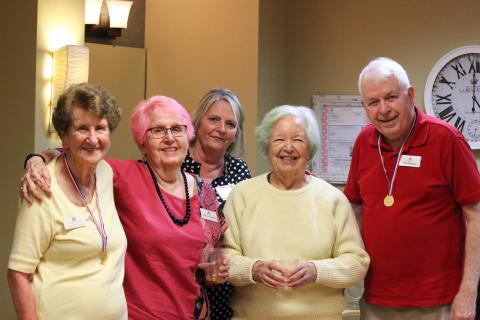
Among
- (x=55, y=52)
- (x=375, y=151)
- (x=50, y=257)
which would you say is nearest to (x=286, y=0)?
(x=55, y=52)

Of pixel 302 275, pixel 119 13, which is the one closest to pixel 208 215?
pixel 302 275

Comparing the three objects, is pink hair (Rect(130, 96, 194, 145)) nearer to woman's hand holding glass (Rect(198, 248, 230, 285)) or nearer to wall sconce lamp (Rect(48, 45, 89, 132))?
woman's hand holding glass (Rect(198, 248, 230, 285))

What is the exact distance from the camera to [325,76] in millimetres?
5383

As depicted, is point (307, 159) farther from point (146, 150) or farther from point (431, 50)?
point (431, 50)

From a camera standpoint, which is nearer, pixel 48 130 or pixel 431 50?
pixel 48 130

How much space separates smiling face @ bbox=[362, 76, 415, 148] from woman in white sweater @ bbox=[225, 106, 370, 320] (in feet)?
0.86

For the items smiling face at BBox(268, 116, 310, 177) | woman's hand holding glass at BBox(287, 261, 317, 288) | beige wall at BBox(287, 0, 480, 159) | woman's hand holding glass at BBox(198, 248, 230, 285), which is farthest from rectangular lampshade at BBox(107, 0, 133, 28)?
woman's hand holding glass at BBox(287, 261, 317, 288)

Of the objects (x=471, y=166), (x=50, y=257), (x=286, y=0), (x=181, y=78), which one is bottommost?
(x=50, y=257)

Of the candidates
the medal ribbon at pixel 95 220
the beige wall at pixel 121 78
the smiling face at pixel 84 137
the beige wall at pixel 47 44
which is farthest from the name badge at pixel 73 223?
the beige wall at pixel 121 78

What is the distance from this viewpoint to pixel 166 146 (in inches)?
109

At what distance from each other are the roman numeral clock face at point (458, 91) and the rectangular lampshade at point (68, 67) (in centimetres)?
239

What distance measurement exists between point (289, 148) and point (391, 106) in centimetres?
43

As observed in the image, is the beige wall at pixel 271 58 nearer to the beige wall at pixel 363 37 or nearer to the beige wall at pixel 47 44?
the beige wall at pixel 363 37

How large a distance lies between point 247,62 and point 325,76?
71 cm
